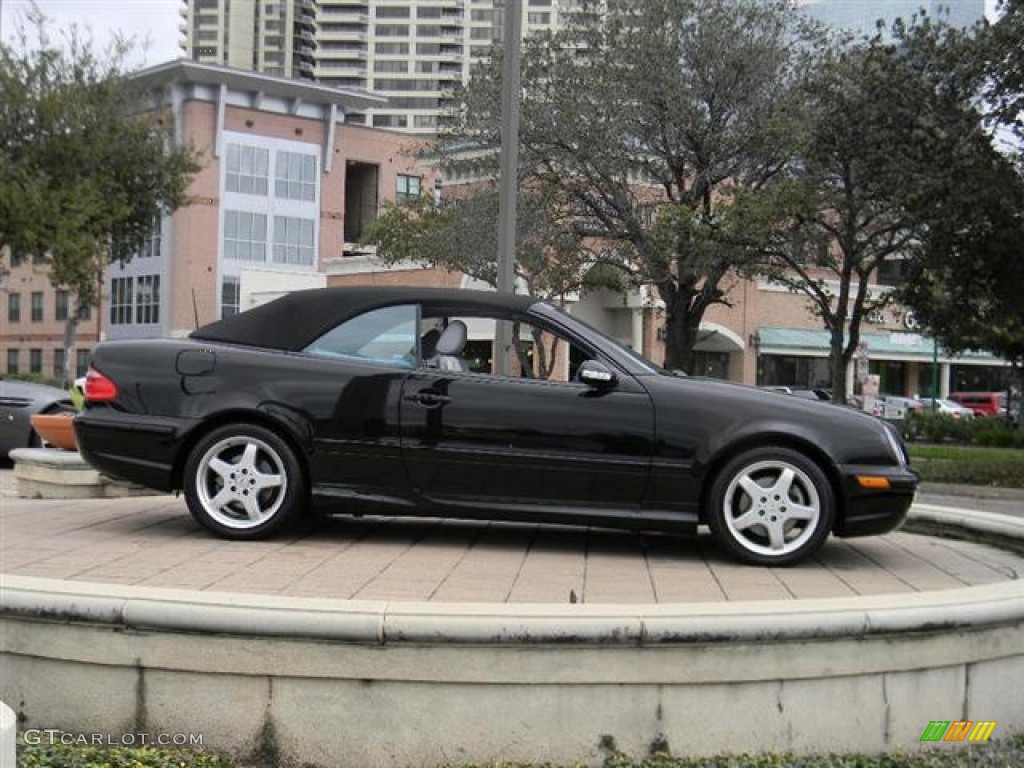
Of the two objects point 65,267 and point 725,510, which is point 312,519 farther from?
point 65,267

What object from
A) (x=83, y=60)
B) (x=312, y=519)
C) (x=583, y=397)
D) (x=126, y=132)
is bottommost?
(x=312, y=519)

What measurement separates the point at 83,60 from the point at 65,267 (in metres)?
8.86

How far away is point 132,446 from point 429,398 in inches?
66.0

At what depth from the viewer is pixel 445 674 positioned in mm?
3691

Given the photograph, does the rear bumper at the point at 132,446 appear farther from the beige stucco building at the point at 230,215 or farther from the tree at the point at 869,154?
the beige stucco building at the point at 230,215

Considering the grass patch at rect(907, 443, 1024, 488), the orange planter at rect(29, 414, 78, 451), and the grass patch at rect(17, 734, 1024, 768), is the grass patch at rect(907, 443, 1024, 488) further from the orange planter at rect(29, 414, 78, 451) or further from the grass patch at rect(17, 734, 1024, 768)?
the grass patch at rect(17, 734, 1024, 768)

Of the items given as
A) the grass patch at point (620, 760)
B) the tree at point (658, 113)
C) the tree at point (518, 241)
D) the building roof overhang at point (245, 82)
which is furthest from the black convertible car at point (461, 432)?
the building roof overhang at point (245, 82)

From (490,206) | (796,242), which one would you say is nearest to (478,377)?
(796,242)

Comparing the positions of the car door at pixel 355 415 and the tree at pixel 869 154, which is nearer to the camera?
the car door at pixel 355 415

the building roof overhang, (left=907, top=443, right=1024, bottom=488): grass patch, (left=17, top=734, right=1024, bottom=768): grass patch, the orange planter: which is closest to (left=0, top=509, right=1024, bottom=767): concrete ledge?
(left=17, top=734, right=1024, bottom=768): grass patch

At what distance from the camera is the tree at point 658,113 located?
72.7ft

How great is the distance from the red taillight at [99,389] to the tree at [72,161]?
29122 millimetres

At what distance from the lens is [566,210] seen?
977 inches

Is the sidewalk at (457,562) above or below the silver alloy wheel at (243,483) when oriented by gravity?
below
